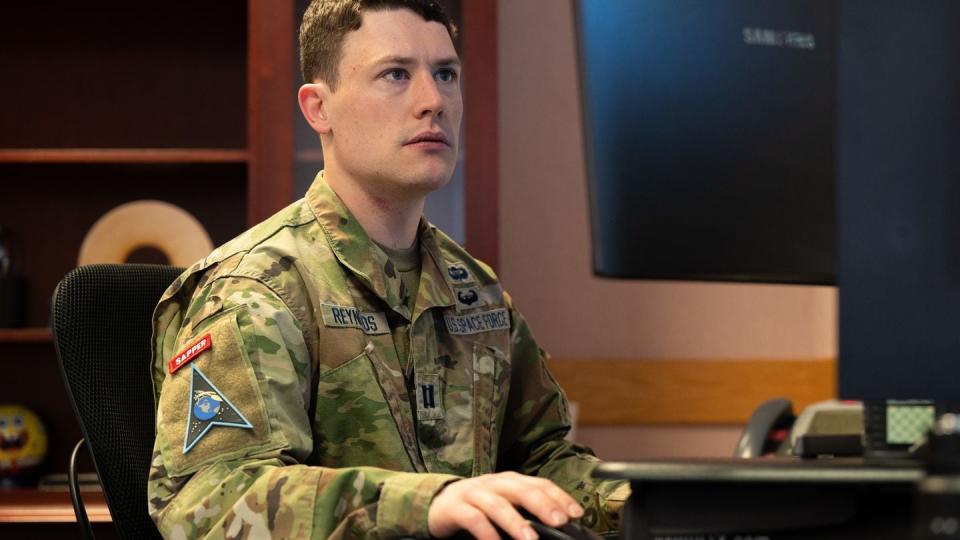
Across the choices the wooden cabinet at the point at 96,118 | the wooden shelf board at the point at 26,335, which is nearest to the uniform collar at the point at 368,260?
the wooden shelf board at the point at 26,335

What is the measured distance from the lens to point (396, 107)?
1549 millimetres

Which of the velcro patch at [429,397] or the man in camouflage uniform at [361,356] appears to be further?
the velcro patch at [429,397]

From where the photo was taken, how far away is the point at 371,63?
1.59 meters

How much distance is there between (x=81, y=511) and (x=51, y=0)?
207cm

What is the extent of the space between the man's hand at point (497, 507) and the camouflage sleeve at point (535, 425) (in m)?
0.50

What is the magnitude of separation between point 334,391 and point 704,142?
2.06 ft

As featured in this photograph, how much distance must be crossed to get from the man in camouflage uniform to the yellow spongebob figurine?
1648mm

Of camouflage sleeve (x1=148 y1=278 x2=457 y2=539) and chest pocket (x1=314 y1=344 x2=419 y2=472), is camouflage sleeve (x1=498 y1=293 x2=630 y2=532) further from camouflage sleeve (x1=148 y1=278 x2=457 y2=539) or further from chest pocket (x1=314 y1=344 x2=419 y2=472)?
camouflage sleeve (x1=148 y1=278 x2=457 y2=539)

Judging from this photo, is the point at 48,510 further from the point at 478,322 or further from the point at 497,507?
the point at 497,507

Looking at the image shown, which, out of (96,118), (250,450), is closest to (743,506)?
(250,450)

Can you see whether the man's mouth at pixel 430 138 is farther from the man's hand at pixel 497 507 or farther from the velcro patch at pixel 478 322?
the man's hand at pixel 497 507

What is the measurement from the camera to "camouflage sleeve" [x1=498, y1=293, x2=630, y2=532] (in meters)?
1.54

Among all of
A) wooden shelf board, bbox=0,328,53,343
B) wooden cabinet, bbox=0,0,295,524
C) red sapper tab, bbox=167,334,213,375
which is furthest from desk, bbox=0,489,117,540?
red sapper tab, bbox=167,334,213,375

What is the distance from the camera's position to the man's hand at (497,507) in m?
0.93
